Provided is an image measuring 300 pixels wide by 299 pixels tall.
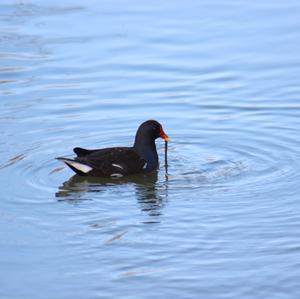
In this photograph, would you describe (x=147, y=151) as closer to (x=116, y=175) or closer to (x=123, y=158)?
(x=123, y=158)

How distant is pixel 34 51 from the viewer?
17.1 meters

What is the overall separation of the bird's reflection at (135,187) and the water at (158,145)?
32mm

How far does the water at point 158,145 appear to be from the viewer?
30.5ft

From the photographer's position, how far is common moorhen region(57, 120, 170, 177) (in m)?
12.3

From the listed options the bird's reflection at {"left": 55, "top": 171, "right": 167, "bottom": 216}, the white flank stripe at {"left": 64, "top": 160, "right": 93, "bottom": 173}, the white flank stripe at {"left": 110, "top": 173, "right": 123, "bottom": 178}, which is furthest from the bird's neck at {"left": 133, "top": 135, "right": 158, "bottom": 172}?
the white flank stripe at {"left": 64, "top": 160, "right": 93, "bottom": 173}

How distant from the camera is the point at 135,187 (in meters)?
12.1

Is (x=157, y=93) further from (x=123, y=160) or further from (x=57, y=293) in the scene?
(x=57, y=293)

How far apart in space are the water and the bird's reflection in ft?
0.10

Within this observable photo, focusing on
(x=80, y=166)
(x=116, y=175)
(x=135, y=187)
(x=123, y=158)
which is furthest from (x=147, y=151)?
(x=80, y=166)

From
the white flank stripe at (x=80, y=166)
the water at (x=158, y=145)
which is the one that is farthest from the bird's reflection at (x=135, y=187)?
the white flank stripe at (x=80, y=166)

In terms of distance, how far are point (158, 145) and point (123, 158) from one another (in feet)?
4.85

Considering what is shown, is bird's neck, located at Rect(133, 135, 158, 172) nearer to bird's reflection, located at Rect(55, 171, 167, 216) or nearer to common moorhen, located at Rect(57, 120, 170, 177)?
common moorhen, located at Rect(57, 120, 170, 177)

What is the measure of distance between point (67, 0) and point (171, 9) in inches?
84.3

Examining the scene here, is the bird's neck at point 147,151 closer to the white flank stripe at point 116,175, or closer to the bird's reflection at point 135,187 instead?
the bird's reflection at point 135,187
